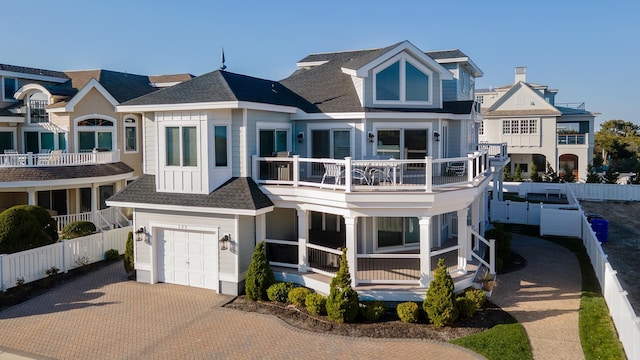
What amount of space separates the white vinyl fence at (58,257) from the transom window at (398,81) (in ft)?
41.4

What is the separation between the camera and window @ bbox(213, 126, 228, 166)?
15312 millimetres

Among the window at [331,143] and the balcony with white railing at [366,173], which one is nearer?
the balcony with white railing at [366,173]

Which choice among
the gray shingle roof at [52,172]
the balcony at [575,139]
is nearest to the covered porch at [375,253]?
the gray shingle roof at [52,172]

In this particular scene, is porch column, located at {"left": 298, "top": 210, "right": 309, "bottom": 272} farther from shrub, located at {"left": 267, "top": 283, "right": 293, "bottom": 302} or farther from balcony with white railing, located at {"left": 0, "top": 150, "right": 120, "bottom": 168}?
balcony with white railing, located at {"left": 0, "top": 150, "right": 120, "bottom": 168}

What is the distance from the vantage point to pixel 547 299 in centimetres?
1462

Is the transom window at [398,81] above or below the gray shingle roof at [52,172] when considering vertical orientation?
above

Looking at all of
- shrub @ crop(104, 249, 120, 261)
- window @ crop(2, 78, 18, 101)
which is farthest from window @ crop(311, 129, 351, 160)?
window @ crop(2, 78, 18, 101)

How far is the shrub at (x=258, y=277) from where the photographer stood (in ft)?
47.0

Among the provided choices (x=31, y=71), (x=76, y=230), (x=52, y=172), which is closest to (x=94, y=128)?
(x=52, y=172)

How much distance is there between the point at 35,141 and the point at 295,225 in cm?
1902

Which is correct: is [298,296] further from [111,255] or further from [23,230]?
[23,230]

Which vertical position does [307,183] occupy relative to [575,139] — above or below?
below

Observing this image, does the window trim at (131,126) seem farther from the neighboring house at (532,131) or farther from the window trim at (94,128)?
the neighboring house at (532,131)

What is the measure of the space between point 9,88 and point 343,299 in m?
27.4
